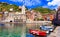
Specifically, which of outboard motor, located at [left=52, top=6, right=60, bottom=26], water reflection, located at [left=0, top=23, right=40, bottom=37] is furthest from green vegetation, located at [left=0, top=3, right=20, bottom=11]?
outboard motor, located at [left=52, top=6, right=60, bottom=26]

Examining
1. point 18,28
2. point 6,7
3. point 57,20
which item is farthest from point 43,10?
point 6,7

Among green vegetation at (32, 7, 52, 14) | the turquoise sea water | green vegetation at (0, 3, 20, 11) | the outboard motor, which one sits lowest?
the turquoise sea water

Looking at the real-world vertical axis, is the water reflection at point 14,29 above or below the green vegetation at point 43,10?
below

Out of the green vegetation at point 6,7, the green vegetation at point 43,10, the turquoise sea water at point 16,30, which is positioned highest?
the green vegetation at point 6,7

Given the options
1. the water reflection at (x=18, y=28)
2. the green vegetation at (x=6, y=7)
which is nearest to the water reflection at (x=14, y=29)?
the water reflection at (x=18, y=28)

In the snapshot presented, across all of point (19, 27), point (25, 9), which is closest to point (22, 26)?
point (19, 27)

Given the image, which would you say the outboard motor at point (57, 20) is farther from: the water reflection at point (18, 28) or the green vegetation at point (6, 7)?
the green vegetation at point (6, 7)

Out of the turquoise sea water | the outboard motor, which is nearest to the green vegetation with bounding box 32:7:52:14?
the outboard motor

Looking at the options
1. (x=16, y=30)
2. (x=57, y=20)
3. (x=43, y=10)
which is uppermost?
(x=43, y=10)

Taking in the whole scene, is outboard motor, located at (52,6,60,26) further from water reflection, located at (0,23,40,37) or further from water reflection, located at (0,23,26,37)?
water reflection, located at (0,23,26,37)

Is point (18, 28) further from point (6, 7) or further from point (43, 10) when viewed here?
point (43, 10)

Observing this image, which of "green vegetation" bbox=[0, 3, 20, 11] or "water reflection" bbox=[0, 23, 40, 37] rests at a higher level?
"green vegetation" bbox=[0, 3, 20, 11]

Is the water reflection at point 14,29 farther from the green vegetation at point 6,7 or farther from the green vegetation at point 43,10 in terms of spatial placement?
the green vegetation at point 43,10

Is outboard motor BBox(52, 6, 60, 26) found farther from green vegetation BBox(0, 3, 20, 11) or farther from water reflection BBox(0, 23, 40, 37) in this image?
green vegetation BBox(0, 3, 20, 11)
